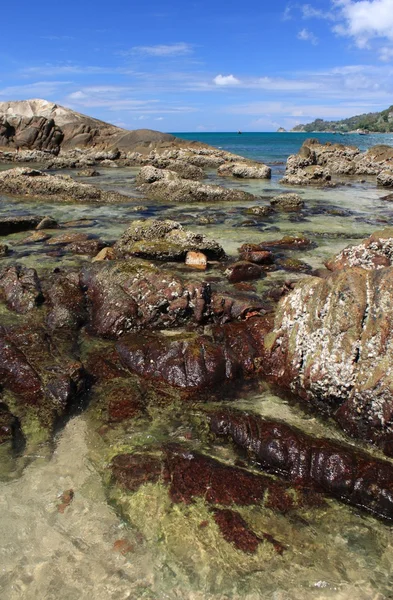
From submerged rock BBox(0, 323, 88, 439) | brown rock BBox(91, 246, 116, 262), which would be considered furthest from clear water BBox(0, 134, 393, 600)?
brown rock BBox(91, 246, 116, 262)

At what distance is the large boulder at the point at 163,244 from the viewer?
13125mm

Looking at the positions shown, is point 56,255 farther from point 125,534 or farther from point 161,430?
point 125,534

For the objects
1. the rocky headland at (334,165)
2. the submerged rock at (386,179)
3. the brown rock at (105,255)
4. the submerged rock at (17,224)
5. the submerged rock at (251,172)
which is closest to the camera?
the brown rock at (105,255)

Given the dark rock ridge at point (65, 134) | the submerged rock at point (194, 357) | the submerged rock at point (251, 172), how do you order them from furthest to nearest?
1. the dark rock ridge at point (65, 134)
2. the submerged rock at point (251, 172)
3. the submerged rock at point (194, 357)

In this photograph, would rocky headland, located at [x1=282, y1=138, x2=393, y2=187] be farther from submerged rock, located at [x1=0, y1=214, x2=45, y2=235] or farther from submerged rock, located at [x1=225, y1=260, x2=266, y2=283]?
submerged rock, located at [x1=225, y1=260, x2=266, y2=283]

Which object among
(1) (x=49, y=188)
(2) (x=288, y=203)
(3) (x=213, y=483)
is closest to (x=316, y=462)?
(3) (x=213, y=483)

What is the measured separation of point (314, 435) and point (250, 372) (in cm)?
173

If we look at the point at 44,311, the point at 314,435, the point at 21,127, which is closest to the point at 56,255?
the point at 44,311

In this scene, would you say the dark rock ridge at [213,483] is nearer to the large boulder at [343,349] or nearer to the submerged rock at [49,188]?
the large boulder at [343,349]

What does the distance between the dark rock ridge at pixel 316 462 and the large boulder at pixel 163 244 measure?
7845mm

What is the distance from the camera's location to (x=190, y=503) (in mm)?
4742

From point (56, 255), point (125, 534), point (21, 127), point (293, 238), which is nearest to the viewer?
point (125, 534)

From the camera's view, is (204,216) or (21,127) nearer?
(204,216)

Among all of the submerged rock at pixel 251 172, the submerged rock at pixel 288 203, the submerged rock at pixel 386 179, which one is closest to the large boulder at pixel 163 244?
the submerged rock at pixel 288 203
